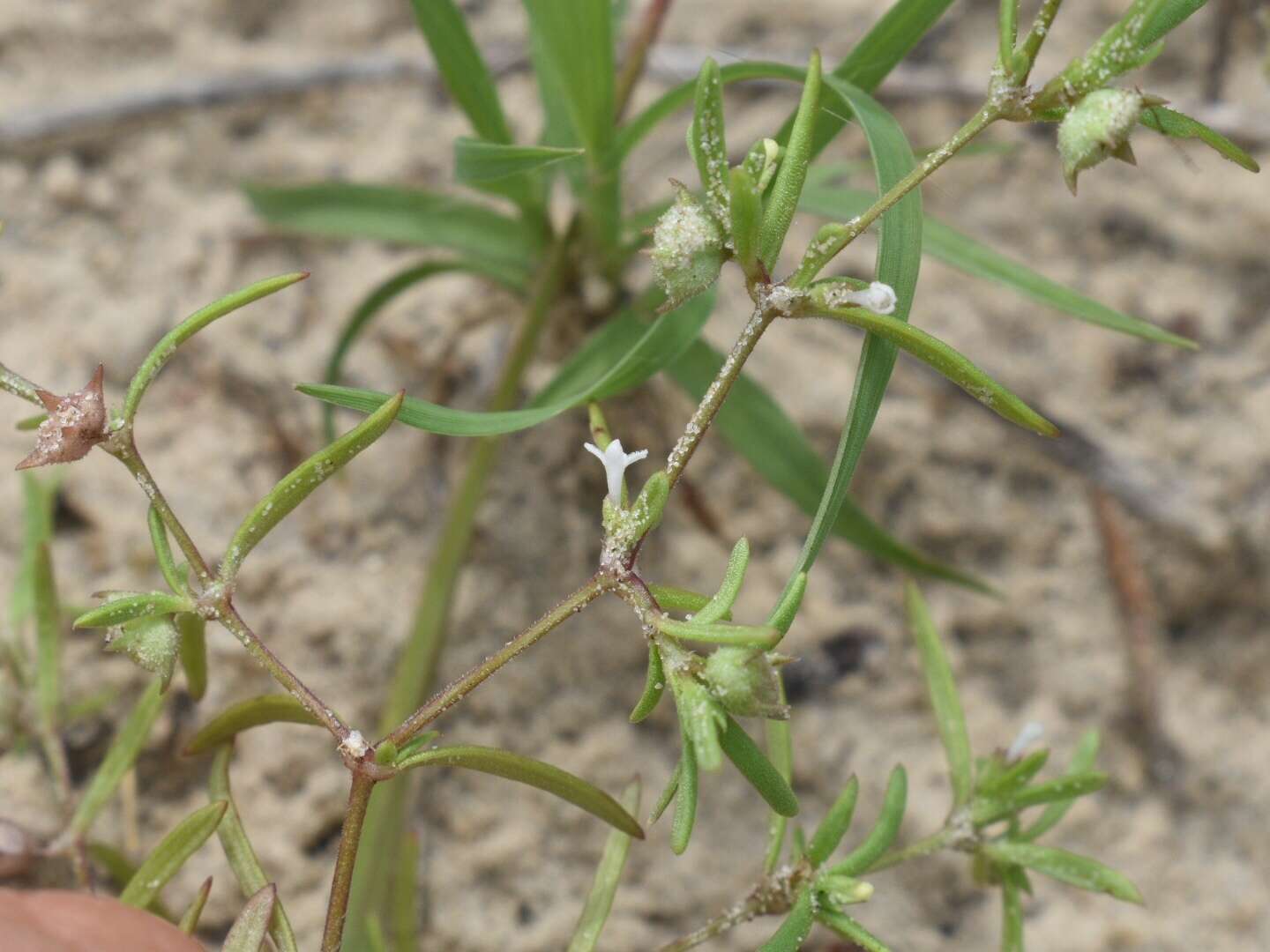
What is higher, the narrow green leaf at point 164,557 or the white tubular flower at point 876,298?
the white tubular flower at point 876,298

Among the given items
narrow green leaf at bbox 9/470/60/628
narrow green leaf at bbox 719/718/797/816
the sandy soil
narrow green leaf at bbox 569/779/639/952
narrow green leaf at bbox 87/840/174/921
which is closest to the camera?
narrow green leaf at bbox 719/718/797/816

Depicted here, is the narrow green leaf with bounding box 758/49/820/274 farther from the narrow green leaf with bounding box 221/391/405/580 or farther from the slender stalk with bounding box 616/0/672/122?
the slender stalk with bounding box 616/0/672/122

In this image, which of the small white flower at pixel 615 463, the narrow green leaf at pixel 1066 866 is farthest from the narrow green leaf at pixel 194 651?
the narrow green leaf at pixel 1066 866

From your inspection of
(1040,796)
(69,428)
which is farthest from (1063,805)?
(69,428)

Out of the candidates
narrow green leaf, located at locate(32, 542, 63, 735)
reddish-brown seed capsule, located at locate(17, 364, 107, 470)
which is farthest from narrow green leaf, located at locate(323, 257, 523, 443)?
reddish-brown seed capsule, located at locate(17, 364, 107, 470)

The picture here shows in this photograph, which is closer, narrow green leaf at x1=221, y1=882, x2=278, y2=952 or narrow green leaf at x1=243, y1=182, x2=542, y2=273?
narrow green leaf at x1=221, y1=882, x2=278, y2=952

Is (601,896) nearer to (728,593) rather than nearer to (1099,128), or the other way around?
(728,593)

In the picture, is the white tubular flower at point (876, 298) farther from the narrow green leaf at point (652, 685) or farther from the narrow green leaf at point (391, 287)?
the narrow green leaf at point (391, 287)
